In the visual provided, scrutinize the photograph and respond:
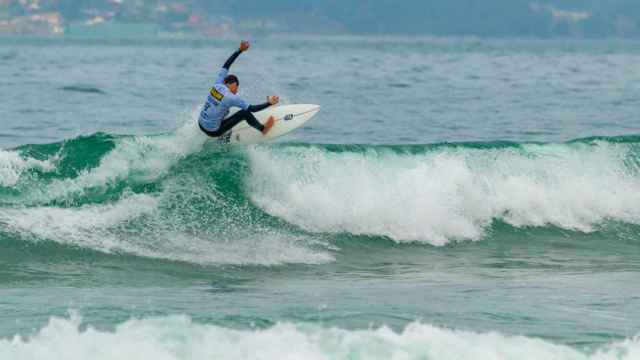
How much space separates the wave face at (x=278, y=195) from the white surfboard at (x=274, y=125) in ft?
0.93

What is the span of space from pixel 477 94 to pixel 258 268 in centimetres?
3228

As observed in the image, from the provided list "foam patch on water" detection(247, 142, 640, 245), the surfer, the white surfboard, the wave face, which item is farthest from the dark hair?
"foam patch on water" detection(247, 142, 640, 245)

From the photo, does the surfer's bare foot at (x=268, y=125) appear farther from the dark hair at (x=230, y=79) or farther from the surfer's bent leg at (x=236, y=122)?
the dark hair at (x=230, y=79)

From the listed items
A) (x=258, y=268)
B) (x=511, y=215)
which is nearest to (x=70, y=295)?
(x=258, y=268)

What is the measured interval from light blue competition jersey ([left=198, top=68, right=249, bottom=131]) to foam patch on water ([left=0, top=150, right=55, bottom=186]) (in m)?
3.16

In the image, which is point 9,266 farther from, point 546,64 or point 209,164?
point 546,64

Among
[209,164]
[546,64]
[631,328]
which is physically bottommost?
[631,328]

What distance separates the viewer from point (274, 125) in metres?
20.3

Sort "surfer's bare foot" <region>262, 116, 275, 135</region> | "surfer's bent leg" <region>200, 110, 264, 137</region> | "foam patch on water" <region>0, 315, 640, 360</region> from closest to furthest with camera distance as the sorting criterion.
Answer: "foam patch on water" <region>0, 315, 640, 360</region>, "surfer's bent leg" <region>200, 110, 264, 137</region>, "surfer's bare foot" <region>262, 116, 275, 135</region>

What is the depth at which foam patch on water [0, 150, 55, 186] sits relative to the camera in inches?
794

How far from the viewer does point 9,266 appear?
51.9 ft

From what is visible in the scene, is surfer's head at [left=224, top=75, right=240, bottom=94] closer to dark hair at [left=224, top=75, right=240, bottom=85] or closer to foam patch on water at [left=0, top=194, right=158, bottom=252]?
dark hair at [left=224, top=75, right=240, bottom=85]

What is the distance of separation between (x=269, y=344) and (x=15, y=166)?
10.9 m

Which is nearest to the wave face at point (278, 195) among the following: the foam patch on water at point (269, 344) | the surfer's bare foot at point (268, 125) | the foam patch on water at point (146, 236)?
the foam patch on water at point (146, 236)
